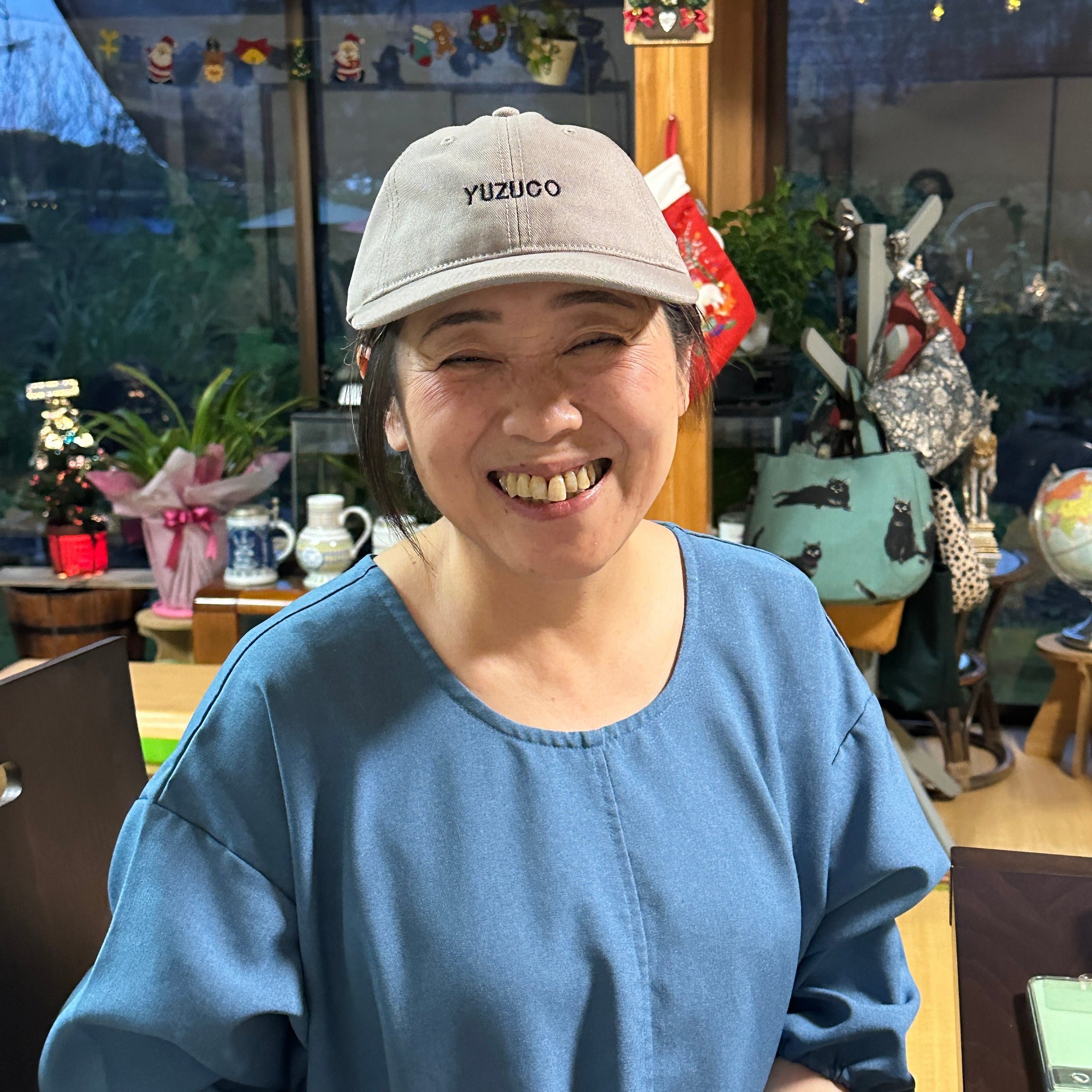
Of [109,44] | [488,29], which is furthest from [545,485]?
[109,44]

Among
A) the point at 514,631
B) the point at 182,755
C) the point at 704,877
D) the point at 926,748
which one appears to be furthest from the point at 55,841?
the point at 926,748

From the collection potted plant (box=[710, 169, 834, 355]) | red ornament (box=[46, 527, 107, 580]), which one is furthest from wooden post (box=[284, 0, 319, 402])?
potted plant (box=[710, 169, 834, 355])

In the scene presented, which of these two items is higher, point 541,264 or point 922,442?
point 541,264

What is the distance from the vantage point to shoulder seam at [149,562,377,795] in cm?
90

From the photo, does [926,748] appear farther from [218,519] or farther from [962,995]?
[962,995]

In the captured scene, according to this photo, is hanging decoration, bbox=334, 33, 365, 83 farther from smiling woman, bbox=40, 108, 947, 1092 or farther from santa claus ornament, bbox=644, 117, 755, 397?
smiling woman, bbox=40, 108, 947, 1092

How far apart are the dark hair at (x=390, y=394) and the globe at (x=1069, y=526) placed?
6.72 feet

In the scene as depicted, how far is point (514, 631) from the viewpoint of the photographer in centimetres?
100

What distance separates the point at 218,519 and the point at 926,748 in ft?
6.25

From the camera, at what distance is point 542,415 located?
0.88m

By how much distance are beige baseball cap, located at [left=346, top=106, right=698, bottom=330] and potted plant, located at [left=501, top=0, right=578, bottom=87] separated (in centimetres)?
279

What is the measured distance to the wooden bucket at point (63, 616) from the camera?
348 cm

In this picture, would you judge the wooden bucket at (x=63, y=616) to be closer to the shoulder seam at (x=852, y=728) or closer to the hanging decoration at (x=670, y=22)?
the hanging decoration at (x=670, y=22)

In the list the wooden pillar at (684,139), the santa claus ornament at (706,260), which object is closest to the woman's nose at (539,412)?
the wooden pillar at (684,139)
